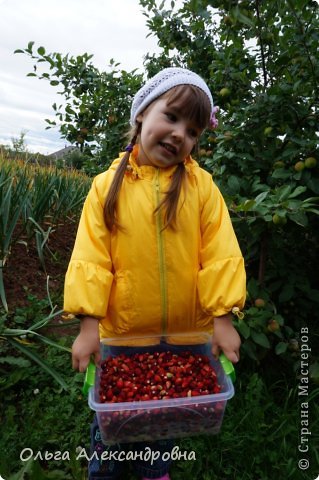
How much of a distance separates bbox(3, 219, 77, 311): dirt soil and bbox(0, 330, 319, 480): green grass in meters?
0.43

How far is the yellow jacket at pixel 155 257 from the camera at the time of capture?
3.62ft

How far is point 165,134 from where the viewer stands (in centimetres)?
111

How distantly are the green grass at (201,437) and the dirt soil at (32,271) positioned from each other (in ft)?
1.43

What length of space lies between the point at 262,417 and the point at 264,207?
2.60ft

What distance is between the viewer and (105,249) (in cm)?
112

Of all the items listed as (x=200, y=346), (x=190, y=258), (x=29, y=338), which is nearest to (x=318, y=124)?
(x=190, y=258)

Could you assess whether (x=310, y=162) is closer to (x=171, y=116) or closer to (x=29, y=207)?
(x=171, y=116)

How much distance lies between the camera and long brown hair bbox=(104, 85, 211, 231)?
3.64ft

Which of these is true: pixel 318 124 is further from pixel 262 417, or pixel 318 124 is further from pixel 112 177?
pixel 262 417

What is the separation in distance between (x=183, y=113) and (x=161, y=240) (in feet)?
1.23

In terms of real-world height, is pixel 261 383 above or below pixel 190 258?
below

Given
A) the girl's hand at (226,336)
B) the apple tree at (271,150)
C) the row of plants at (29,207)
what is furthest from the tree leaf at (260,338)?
the row of plants at (29,207)

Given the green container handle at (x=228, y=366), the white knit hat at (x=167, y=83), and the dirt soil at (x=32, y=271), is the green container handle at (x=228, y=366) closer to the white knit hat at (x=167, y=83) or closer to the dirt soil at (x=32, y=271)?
the white knit hat at (x=167, y=83)

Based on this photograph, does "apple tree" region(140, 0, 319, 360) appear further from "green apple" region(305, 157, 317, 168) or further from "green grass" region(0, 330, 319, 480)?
"green grass" region(0, 330, 319, 480)
